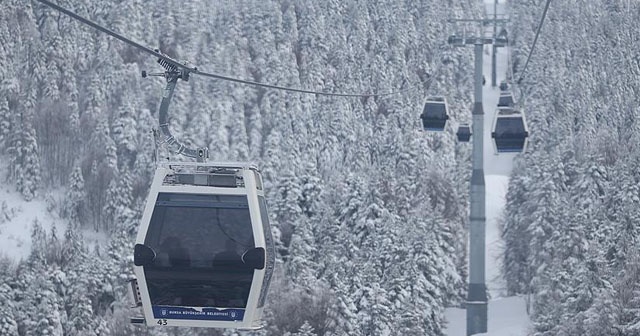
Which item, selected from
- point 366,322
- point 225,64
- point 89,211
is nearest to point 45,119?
point 89,211

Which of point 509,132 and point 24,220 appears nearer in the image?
point 509,132

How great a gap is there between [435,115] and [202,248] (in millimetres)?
17417

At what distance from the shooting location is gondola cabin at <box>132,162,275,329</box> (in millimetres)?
17297

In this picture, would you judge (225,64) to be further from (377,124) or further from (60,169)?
(60,169)

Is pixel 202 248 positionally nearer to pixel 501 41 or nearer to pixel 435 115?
pixel 501 41

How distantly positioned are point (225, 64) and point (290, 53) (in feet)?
32.7

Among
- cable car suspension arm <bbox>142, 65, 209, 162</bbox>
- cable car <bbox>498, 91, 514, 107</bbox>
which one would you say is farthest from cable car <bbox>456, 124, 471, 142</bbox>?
cable car suspension arm <bbox>142, 65, 209, 162</bbox>

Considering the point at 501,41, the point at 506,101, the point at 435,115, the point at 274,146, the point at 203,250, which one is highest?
the point at 274,146

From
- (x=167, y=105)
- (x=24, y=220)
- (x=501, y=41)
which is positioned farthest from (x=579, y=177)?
(x=167, y=105)

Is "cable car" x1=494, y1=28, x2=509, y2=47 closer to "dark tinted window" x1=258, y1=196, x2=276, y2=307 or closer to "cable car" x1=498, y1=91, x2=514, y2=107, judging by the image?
"cable car" x1=498, y1=91, x2=514, y2=107

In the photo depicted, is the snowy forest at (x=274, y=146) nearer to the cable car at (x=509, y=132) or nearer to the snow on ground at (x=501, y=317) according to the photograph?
the snow on ground at (x=501, y=317)

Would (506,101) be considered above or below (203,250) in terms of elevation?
above

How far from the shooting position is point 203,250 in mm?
17406

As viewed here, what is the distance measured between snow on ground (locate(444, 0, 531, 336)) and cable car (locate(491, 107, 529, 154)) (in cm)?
27
